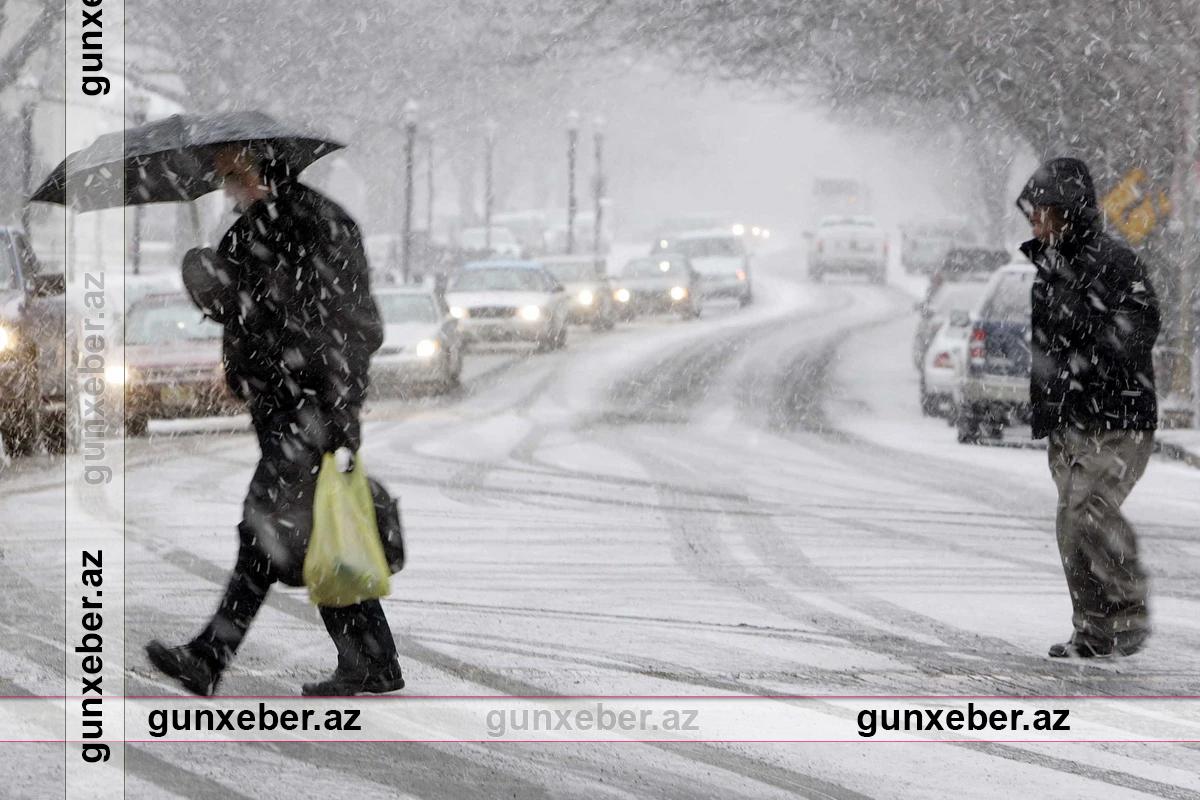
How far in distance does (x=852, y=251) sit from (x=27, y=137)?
34.8 meters

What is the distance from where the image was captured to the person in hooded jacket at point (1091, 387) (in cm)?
725

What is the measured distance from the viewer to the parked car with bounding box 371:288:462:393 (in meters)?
23.2

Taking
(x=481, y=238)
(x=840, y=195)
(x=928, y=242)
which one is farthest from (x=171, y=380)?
(x=840, y=195)

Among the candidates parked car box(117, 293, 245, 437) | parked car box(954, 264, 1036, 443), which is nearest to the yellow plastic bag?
parked car box(954, 264, 1036, 443)

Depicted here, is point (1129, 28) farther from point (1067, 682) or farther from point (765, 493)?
point (1067, 682)

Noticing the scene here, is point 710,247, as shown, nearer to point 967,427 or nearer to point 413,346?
point 413,346

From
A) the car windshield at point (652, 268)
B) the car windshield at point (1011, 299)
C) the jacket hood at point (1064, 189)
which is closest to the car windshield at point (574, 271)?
the car windshield at point (652, 268)

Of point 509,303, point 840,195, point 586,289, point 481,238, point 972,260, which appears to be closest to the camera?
point 509,303

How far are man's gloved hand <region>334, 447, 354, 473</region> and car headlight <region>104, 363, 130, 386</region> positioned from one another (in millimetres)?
12691

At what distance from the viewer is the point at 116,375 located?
18516 mm

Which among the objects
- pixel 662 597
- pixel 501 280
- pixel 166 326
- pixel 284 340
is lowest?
pixel 662 597

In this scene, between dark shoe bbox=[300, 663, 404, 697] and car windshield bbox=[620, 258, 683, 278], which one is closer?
dark shoe bbox=[300, 663, 404, 697]

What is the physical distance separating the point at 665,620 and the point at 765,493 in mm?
5501

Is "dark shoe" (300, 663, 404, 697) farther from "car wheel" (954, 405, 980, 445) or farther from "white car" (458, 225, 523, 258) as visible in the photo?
"white car" (458, 225, 523, 258)
